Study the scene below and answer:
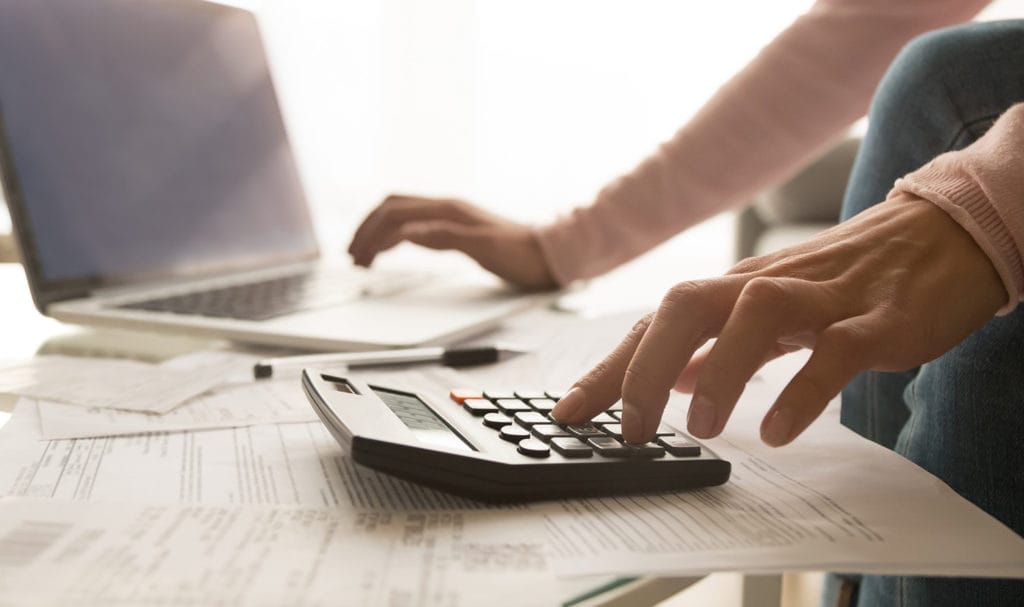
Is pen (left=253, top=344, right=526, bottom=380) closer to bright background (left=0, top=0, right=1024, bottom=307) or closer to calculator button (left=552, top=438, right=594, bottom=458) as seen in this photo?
calculator button (left=552, top=438, right=594, bottom=458)

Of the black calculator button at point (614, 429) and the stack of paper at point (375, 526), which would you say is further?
the black calculator button at point (614, 429)

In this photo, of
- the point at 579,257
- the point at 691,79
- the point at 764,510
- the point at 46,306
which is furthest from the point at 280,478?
the point at 691,79

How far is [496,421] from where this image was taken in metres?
0.38

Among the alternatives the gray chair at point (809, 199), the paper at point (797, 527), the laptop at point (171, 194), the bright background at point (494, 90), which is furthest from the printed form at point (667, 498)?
the bright background at point (494, 90)

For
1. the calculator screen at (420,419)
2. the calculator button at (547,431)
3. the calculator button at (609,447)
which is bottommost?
the calculator button at (609,447)

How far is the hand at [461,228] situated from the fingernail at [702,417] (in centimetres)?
47

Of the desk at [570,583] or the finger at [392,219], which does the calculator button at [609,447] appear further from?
the finger at [392,219]

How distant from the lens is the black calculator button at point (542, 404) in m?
0.40

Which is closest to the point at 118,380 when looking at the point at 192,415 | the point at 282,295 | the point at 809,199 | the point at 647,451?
the point at 192,415

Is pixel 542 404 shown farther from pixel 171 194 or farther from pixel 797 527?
pixel 171 194

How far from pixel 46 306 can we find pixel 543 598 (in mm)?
546

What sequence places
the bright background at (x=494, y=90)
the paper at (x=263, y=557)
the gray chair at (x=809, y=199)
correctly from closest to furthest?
the paper at (x=263, y=557) → the gray chair at (x=809, y=199) → the bright background at (x=494, y=90)

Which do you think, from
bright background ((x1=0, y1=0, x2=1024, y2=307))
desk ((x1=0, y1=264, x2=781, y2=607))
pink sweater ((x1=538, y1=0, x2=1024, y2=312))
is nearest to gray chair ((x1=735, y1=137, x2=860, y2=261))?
bright background ((x1=0, y1=0, x2=1024, y2=307))

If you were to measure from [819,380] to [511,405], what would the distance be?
138 millimetres
